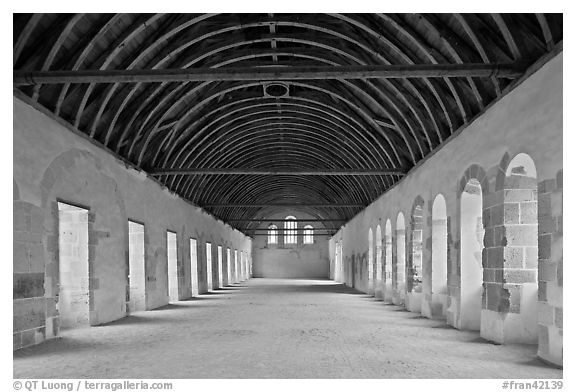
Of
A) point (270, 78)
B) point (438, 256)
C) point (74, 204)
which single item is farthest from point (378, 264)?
point (270, 78)

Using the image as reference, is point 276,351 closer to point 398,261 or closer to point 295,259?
point 398,261

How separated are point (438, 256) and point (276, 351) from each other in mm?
6031

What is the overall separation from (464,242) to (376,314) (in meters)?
3.88

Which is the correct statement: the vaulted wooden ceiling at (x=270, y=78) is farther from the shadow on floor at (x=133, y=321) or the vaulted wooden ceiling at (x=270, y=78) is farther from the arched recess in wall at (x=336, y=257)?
the arched recess in wall at (x=336, y=257)

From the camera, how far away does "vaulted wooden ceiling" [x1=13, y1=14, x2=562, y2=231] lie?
27.3 ft

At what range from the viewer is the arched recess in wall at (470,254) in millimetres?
10609

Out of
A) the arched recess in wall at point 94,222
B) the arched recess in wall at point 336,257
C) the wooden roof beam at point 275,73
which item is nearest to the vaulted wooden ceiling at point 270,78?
the wooden roof beam at point 275,73

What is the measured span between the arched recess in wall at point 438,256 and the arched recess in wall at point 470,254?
1.96m

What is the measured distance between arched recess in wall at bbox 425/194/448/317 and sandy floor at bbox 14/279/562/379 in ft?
2.45

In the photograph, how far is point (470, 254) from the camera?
10.7 m

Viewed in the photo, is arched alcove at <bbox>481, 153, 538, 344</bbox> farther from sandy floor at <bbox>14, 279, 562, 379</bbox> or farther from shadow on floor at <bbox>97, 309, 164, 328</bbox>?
shadow on floor at <bbox>97, 309, 164, 328</bbox>

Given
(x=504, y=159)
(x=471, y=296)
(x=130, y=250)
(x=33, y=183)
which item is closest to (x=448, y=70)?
(x=504, y=159)

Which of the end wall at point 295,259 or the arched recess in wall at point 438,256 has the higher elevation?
the arched recess in wall at point 438,256

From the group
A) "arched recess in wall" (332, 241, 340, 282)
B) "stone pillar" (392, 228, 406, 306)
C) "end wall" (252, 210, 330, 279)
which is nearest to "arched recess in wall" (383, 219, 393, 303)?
"stone pillar" (392, 228, 406, 306)
